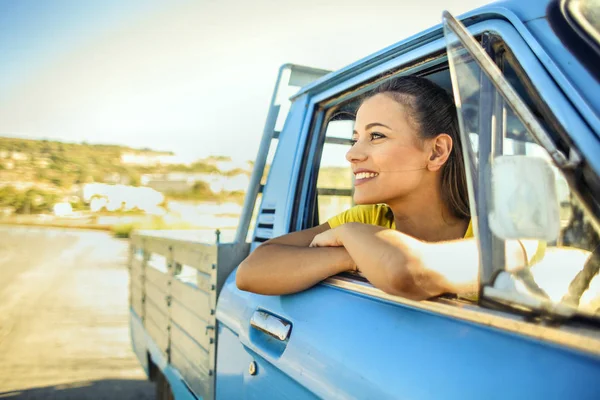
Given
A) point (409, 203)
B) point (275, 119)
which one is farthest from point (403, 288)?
point (275, 119)

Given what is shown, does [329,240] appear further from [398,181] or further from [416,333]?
[416,333]

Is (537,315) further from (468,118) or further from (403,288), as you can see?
(468,118)

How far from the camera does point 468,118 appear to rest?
3.38 ft

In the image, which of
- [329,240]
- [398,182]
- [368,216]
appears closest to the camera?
[329,240]

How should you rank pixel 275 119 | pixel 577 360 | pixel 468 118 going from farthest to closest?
pixel 275 119 < pixel 468 118 < pixel 577 360

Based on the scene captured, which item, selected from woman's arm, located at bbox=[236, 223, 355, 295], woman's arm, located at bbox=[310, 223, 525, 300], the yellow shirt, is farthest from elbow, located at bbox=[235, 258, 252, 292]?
woman's arm, located at bbox=[310, 223, 525, 300]

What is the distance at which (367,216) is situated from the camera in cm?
190

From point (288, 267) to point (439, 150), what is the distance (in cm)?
63

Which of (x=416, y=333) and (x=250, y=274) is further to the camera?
(x=250, y=274)

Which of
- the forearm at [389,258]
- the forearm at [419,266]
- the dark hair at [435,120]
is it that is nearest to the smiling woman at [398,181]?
the dark hair at [435,120]

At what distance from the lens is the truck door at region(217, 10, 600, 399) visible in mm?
818

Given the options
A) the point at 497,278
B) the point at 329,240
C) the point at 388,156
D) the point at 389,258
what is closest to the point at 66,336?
the point at 329,240

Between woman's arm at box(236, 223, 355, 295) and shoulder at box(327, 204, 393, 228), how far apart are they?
0.27 m

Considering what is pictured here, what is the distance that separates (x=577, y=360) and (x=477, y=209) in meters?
0.31
